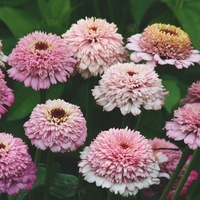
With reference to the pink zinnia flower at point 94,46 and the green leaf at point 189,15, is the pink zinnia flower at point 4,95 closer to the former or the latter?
the pink zinnia flower at point 94,46

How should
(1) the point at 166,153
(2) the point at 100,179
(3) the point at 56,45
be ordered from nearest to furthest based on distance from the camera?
(2) the point at 100,179, (3) the point at 56,45, (1) the point at 166,153

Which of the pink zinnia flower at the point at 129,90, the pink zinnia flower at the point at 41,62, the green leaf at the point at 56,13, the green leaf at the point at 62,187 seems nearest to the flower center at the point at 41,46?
the pink zinnia flower at the point at 41,62

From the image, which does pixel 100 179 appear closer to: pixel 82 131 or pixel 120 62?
pixel 82 131

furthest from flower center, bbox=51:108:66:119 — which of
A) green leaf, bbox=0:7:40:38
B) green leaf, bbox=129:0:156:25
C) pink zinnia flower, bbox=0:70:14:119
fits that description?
green leaf, bbox=129:0:156:25

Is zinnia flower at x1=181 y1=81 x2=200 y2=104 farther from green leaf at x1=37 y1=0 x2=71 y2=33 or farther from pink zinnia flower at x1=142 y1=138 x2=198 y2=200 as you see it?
green leaf at x1=37 y1=0 x2=71 y2=33

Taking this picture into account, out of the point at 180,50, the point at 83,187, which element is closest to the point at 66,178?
the point at 83,187

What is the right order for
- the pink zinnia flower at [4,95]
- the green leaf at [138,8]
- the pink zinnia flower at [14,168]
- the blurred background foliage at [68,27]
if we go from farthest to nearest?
the green leaf at [138,8], the blurred background foliage at [68,27], the pink zinnia flower at [4,95], the pink zinnia flower at [14,168]
